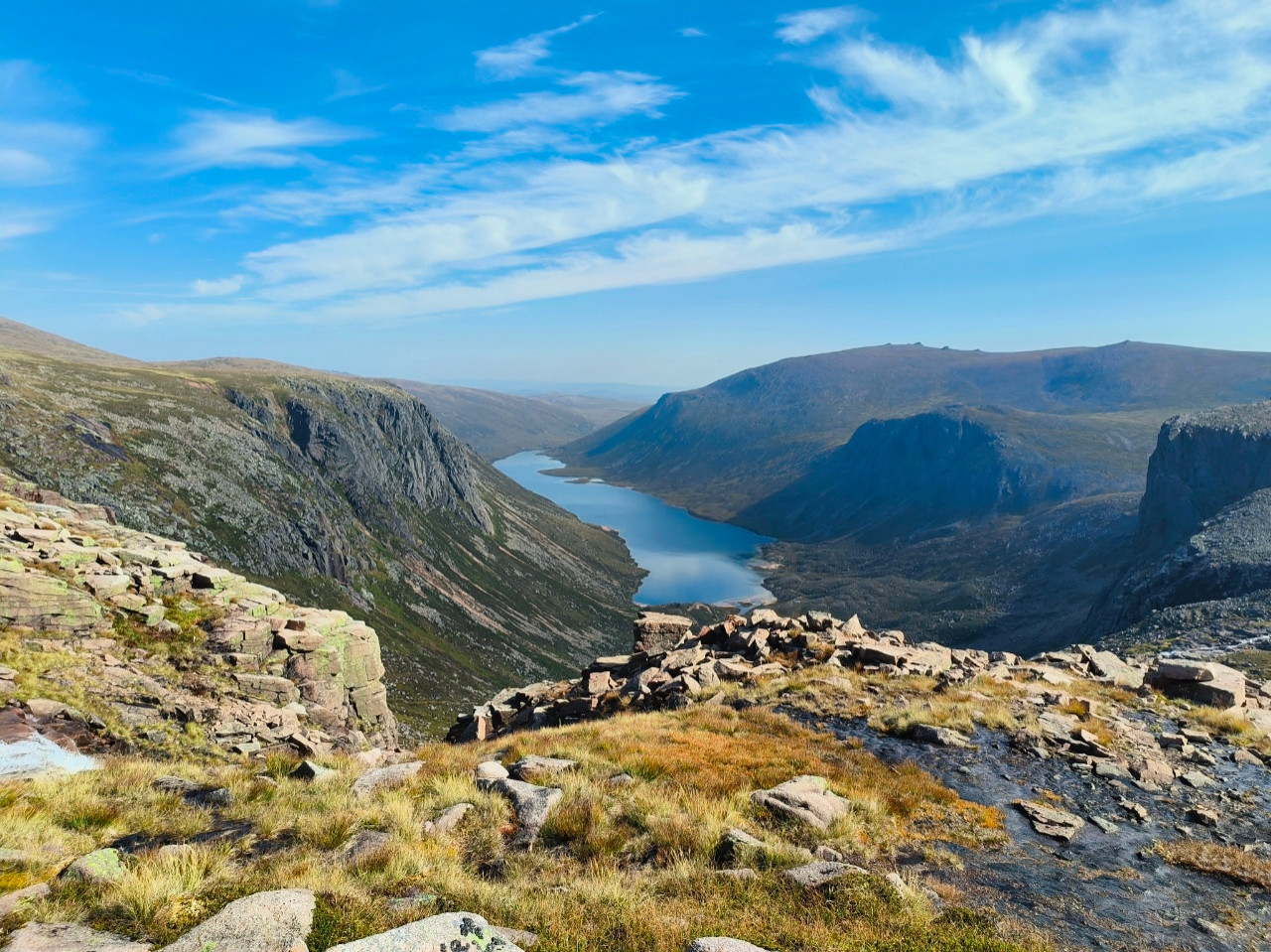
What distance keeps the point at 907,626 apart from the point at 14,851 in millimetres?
175828

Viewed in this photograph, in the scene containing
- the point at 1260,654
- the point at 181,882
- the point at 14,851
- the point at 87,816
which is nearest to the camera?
the point at 181,882

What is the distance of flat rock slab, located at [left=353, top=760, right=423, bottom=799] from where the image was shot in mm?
13163

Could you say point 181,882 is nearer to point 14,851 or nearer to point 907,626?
point 14,851

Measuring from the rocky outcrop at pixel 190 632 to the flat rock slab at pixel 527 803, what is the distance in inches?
515

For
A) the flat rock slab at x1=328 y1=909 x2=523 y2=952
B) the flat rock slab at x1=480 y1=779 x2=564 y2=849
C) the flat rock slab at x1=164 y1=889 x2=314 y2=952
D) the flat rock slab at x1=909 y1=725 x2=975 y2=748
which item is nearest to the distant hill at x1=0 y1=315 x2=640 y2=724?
the flat rock slab at x1=909 y1=725 x2=975 y2=748

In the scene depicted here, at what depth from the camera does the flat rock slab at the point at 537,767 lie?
1385cm

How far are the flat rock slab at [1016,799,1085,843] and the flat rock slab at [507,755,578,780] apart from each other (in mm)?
10305

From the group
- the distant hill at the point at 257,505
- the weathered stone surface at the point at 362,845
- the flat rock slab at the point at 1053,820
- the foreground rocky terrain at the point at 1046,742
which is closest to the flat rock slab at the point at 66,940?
the weathered stone surface at the point at 362,845

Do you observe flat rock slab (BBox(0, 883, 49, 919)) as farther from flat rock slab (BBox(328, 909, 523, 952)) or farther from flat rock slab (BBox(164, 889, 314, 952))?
flat rock slab (BBox(328, 909, 523, 952))

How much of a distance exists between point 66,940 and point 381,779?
7.56 metres

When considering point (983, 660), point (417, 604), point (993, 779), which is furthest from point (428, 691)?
point (993, 779)

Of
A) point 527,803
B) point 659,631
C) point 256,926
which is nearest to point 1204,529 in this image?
point 659,631

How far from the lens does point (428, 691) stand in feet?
391

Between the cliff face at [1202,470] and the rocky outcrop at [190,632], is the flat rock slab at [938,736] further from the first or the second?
the cliff face at [1202,470]
